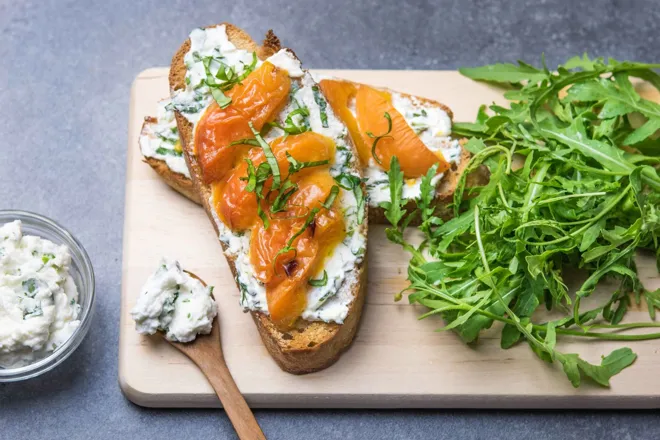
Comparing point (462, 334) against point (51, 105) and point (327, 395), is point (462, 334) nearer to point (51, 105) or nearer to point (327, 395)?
point (327, 395)

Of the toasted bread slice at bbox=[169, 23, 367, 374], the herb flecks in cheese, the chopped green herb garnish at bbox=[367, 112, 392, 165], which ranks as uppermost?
the herb flecks in cheese

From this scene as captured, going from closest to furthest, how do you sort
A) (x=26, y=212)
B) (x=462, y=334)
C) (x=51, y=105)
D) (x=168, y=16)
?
(x=462, y=334), (x=26, y=212), (x=51, y=105), (x=168, y=16)

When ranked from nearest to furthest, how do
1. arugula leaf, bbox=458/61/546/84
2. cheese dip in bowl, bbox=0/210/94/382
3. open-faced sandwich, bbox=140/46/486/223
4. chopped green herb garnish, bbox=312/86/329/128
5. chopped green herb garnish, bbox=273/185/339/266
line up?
chopped green herb garnish, bbox=273/185/339/266 < cheese dip in bowl, bbox=0/210/94/382 < chopped green herb garnish, bbox=312/86/329/128 < open-faced sandwich, bbox=140/46/486/223 < arugula leaf, bbox=458/61/546/84

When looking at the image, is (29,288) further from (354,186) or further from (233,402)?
(354,186)

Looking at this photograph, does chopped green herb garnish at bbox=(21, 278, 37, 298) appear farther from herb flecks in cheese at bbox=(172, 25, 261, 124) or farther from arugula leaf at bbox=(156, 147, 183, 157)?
A: herb flecks in cheese at bbox=(172, 25, 261, 124)

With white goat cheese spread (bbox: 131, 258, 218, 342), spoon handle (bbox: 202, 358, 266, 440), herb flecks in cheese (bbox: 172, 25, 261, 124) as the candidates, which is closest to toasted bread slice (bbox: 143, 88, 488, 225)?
herb flecks in cheese (bbox: 172, 25, 261, 124)

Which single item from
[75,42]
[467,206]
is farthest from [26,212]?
[467,206]

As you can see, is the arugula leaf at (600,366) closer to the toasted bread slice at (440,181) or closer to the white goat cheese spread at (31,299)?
the toasted bread slice at (440,181)
